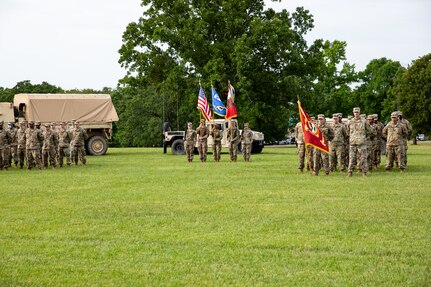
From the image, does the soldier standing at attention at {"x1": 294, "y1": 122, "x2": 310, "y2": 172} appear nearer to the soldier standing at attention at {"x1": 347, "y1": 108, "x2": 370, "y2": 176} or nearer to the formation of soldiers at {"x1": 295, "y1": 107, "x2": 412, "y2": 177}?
the formation of soldiers at {"x1": 295, "y1": 107, "x2": 412, "y2": 177}

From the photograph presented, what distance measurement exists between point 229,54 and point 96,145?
36.2 feet

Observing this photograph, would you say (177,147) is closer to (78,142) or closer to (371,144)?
(78,142)

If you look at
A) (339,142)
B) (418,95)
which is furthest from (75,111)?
(418,95)

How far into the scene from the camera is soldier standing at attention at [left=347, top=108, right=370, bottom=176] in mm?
21062

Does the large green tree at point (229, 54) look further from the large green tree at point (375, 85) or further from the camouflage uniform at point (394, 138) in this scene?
the large green tree at point (375, 85)

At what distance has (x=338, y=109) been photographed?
86.1m

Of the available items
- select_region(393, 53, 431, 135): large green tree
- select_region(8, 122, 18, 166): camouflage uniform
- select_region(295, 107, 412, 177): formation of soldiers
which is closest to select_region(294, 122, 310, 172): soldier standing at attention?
select_region(295, 107, 412, 177): formation of soldiers

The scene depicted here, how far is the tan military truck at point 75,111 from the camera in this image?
126ft

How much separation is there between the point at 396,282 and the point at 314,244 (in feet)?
7.18

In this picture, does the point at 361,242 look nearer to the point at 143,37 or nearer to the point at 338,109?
the point at 143,37

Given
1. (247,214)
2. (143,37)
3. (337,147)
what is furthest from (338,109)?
(247,214)

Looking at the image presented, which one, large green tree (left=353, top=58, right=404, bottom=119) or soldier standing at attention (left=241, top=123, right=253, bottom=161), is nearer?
soldier standing at attention (left=241, top=123, right=253, bottom=161)

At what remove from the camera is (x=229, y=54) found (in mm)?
45219

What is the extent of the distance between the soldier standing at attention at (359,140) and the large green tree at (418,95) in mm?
48001
